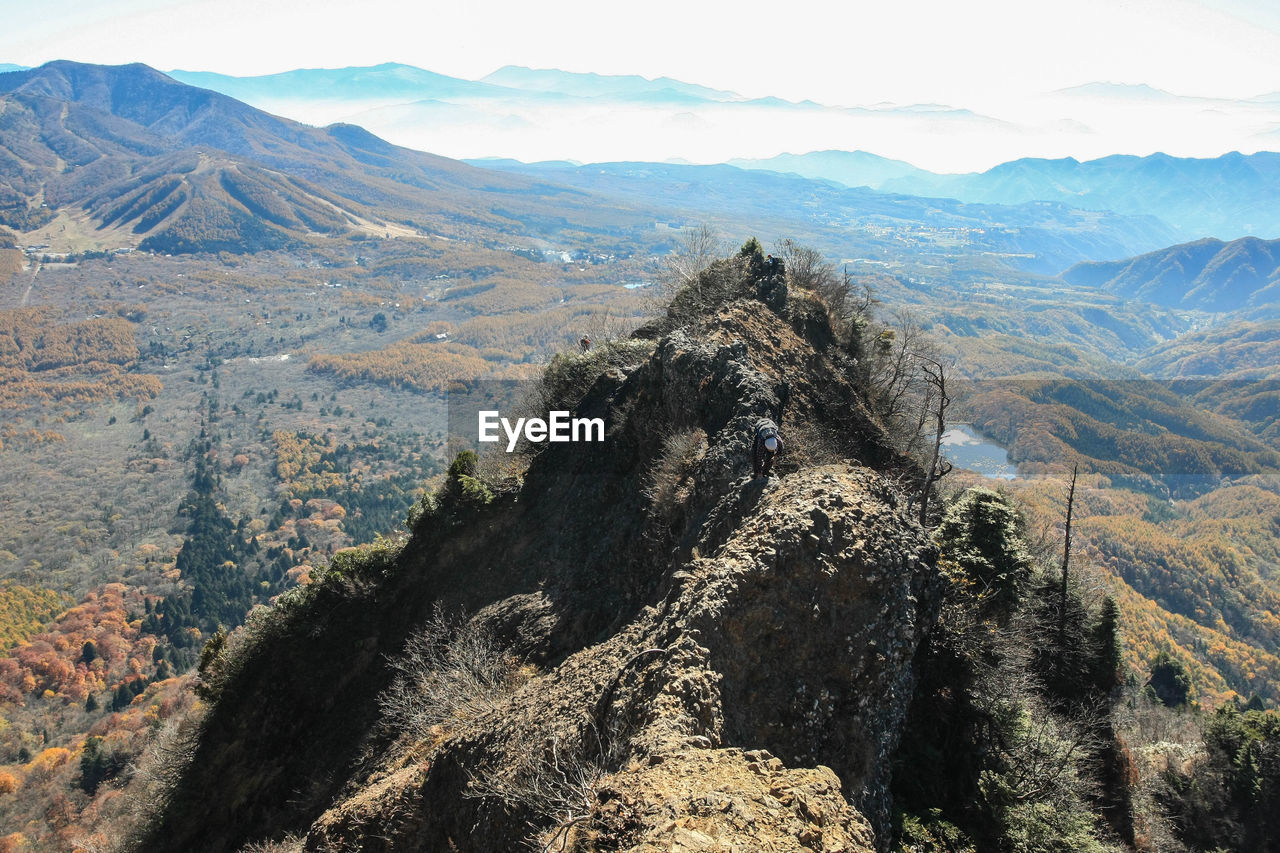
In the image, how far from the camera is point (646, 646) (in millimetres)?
14000

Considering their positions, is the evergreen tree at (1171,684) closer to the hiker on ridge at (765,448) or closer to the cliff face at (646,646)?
the cliff face at (646,646)

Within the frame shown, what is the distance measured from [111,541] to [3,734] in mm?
90223

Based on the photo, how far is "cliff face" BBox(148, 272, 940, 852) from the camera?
1130 cm

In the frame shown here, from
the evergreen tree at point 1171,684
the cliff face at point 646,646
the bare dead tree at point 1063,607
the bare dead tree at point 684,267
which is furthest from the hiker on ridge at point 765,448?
the evergreen tree at point 1171,684

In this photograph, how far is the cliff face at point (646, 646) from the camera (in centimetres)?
1130

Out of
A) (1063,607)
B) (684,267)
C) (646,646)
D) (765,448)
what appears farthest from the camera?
(684,267)

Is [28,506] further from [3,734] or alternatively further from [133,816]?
[133,816]

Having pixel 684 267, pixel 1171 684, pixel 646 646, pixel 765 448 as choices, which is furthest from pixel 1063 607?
pixel 1171 684

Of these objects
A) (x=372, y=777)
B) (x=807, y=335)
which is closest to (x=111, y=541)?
(x=372, y=777)

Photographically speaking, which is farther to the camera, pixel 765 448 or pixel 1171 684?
pixel 1171 684

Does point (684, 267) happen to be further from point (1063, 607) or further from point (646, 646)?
point (646, 646)

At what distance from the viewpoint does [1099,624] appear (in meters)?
27.9

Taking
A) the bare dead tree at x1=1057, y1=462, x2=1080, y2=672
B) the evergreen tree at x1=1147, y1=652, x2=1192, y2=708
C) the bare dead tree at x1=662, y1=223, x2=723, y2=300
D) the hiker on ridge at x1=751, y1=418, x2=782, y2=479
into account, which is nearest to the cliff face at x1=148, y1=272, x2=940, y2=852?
the hiker on ridge at x1=751, y1=418, x2=782, y2=479

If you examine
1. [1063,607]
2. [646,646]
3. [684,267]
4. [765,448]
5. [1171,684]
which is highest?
[684,267]
